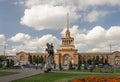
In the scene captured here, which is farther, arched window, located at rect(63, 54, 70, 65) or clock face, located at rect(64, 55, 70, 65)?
arched window, located at rect(63, 54, 70, 65)

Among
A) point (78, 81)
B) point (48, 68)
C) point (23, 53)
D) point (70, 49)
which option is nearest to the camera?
point (78, 81)

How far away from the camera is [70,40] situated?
6171 inches

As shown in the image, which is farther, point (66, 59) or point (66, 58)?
point (66, 58)

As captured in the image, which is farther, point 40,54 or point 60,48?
point 40,54

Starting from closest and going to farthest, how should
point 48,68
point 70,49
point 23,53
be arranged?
point 48,68 → point 70,49 → point 23,53

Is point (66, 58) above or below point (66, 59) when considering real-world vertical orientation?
above

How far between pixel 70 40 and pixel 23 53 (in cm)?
3317

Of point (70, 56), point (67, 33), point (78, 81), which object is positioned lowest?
point (78, 81)

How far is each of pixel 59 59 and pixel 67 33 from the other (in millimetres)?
15177

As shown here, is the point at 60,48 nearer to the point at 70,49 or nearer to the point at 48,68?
the point at 70,49

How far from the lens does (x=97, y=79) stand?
60.2 ft

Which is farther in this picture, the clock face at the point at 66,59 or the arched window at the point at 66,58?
the arched window at the point at 66,58

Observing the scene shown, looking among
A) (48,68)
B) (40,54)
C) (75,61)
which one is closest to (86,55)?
(75,61)

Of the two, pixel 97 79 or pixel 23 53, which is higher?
pixel 23 53
